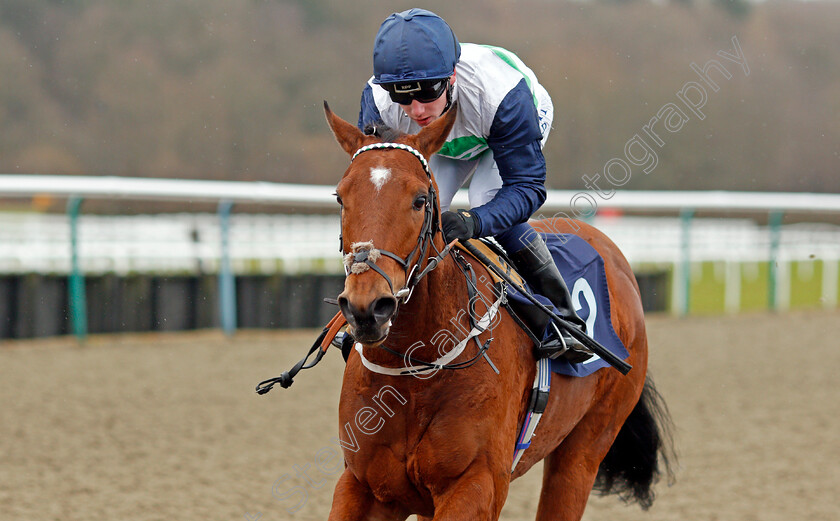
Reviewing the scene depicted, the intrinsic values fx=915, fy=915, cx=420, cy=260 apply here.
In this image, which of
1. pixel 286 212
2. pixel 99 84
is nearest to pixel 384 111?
pixel 286 212

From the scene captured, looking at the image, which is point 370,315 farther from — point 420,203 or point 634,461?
point 634,461

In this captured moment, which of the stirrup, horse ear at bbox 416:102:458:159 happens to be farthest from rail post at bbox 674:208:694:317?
horse ear at bbox 416:102:458:159

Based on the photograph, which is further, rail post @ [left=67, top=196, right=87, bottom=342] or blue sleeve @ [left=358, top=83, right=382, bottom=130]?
rail post @ [left=67, top=196, right=87, bottom=342]

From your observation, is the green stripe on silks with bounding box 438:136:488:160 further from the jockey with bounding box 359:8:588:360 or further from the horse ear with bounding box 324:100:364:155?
the horse ear with bounding box 324:100:364:155

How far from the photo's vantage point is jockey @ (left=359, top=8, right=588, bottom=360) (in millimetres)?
2736

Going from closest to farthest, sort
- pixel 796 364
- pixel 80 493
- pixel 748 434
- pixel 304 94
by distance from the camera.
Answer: pixel 80 493 < pixel 748 434 < pixel 796 364 < pixel 304 94

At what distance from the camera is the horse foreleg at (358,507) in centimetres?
279

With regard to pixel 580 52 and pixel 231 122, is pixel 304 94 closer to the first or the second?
pixel 231 122

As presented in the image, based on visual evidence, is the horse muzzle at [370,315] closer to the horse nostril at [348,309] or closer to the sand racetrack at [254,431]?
the horse nostril at [348,309]

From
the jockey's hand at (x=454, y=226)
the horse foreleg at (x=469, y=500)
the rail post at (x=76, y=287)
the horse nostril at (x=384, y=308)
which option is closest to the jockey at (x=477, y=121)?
the jockey's hand at (x=454, y=226)

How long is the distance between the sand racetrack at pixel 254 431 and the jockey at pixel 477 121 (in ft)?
6.91

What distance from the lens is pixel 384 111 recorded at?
3.17 m

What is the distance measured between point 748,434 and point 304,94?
95.9 feet

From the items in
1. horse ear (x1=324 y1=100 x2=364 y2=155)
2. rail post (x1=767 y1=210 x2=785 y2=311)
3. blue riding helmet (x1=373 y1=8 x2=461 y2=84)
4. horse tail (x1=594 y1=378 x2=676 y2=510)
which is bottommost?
rail post (x1=767 y1=210 x2=785 y2=311)
